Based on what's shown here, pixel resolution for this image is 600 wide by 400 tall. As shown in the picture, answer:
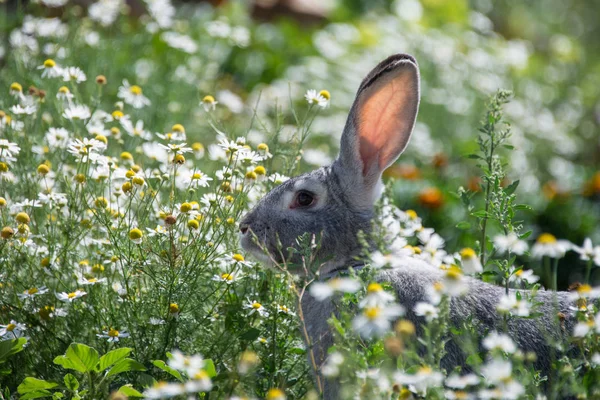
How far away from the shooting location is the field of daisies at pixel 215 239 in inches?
105

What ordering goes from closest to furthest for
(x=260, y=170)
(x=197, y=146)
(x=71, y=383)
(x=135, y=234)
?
(x=71, y=383)
(x=135, y=234)
(x=260, y=170)
(x=197, y=146)

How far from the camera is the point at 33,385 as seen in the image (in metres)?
2.91

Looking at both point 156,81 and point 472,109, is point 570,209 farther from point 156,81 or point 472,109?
point 156,81

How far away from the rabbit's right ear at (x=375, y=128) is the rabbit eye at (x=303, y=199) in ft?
0.56

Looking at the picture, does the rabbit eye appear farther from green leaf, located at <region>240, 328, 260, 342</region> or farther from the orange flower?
the orange flower

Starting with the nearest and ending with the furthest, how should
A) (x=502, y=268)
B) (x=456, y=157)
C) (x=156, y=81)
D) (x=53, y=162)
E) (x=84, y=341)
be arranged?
(x=502, y=268)
(x=84, y=341)
(x=53, y=162)
(x=156, y=81)
(x=456, y=157)

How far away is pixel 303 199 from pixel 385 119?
1.81 ft

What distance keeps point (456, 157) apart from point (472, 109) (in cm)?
109

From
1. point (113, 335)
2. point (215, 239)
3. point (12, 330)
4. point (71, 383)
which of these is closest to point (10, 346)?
point (12, 330)

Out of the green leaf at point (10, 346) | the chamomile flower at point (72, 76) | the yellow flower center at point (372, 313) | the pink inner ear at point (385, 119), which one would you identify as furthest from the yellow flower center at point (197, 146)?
the yellow flower center at point (372, 313)

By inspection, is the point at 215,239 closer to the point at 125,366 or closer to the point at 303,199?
the point at 303,199

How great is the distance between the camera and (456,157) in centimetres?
791

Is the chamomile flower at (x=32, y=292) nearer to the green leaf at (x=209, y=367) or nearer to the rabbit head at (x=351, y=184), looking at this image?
the rabbit head at (x=351, y=184)

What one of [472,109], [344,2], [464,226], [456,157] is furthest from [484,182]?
[344,2]
